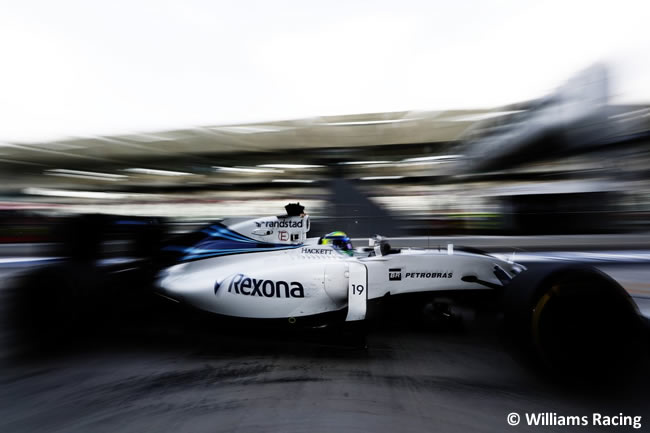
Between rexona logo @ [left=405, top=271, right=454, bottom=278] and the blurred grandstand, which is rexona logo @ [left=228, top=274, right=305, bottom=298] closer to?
rexona logo @ [left=405, top=271, right=454, bottom=278]

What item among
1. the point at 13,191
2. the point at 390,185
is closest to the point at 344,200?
the point at 390,185

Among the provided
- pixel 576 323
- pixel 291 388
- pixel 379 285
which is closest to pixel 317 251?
pixel 379 285

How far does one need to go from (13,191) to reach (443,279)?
7.68 metres

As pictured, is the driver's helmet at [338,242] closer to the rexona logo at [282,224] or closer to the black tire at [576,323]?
the rexona logo at [282,224]

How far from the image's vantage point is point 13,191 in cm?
622

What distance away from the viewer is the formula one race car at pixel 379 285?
59.1 inches

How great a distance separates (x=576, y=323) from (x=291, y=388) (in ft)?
4.31

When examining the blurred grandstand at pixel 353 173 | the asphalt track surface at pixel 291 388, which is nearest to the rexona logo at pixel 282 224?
the asphalt track surface at pixel 291 388

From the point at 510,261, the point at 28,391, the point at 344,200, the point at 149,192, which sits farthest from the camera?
the point at 149,192

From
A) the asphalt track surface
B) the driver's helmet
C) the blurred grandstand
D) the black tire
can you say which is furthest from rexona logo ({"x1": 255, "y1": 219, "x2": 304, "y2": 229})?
the blurred grandstand

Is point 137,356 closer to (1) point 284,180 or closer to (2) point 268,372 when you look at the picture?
(2) point 268,372

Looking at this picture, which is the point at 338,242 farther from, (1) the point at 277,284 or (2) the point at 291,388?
(2) the point at 291,388

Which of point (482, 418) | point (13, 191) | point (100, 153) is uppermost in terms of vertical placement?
point (100, 153)

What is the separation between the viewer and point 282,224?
2422 millimetres
